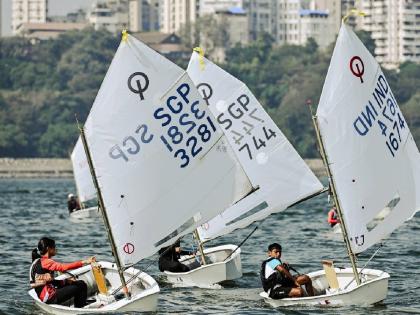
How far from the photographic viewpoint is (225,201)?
28.7 meters

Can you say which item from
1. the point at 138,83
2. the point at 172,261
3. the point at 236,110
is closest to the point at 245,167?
the point at 236,110

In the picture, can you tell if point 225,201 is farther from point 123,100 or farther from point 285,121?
point 285,121

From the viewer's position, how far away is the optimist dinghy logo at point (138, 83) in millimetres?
27656

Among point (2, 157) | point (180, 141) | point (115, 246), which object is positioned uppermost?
point (180, 141)

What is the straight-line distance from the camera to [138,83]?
91.0 feet

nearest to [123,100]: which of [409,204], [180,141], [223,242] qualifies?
[180,141]

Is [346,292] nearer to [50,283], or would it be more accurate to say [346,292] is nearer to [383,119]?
[383,119]

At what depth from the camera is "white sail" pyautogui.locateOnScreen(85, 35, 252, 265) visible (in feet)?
90.3

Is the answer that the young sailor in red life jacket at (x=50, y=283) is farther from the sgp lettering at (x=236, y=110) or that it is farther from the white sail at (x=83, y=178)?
the white sail at (x=83, y=178)

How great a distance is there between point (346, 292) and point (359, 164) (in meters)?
2.55

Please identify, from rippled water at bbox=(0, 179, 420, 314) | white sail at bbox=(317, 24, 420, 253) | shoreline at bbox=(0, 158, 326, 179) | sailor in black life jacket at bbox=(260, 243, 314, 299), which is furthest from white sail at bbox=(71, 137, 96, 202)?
shoreline at bbox=(0, 158, 326, 179)

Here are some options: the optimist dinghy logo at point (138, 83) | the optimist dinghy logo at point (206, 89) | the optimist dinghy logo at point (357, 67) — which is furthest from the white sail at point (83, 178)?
the optimist dinghy logo at point (138, 83)

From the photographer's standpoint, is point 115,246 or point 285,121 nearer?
point 115,246

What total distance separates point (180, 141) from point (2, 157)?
5962 inches
